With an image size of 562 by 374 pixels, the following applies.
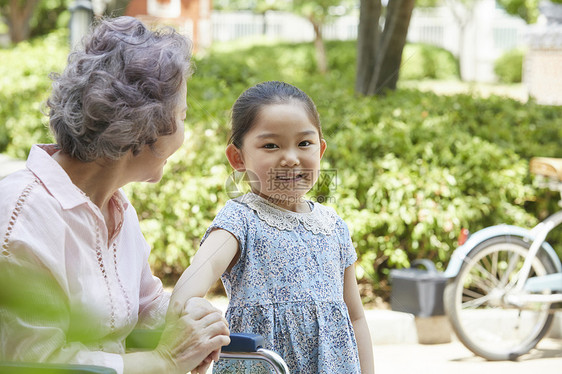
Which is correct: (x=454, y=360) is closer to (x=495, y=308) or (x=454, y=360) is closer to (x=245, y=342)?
(x=495, y=308)

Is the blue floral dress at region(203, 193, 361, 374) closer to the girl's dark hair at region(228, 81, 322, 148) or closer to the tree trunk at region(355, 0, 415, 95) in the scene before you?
the girl's dark hair at region(228, 81, 322, 148)

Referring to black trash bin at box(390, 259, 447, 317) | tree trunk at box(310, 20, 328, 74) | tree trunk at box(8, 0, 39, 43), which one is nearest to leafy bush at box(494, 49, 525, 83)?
tree trunk at box(310, 20, 328, 74)

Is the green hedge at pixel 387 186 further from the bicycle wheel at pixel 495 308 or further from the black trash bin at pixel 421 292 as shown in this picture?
the bicycle wheel at pixel 495 308

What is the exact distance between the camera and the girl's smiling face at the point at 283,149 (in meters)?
1.66

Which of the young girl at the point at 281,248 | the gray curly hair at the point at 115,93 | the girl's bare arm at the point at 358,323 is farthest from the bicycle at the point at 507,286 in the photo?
the gray curly hair at the point at 115,93

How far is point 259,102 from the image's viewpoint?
1719 mm

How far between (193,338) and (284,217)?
0.44 meters

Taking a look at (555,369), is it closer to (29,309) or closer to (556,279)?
(556,279)

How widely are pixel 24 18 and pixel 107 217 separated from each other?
66.2 feet

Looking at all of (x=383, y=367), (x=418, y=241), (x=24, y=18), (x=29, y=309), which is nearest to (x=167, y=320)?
(x=29, y=309)

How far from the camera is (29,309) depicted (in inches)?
30.0

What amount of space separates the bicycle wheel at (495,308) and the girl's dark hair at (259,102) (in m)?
2.21

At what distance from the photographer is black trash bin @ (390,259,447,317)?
12.0ft

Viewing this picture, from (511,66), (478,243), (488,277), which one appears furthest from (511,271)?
(511,66)
